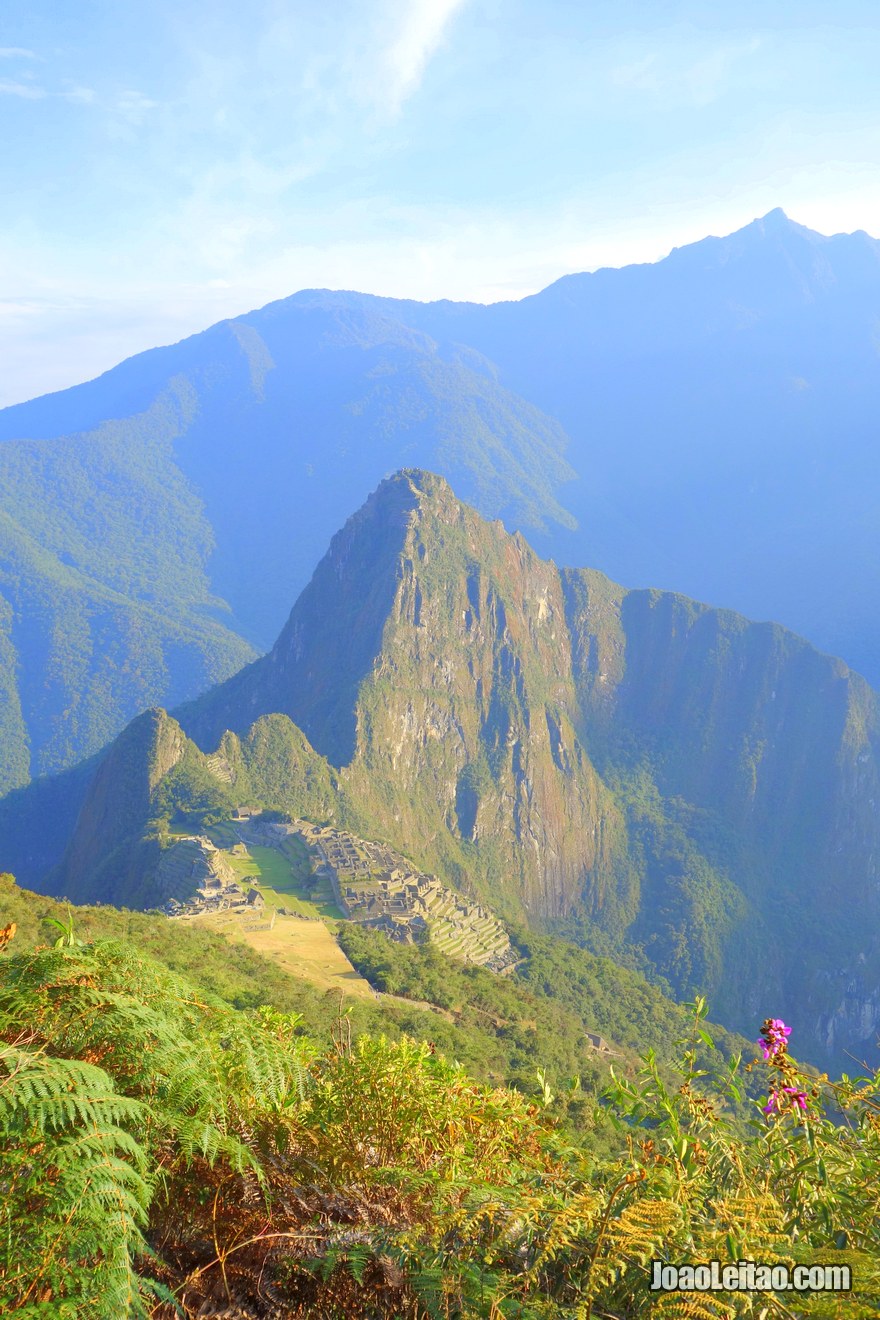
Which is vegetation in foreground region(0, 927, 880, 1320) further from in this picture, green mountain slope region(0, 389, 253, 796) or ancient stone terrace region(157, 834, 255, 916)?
green mountain slope region(0, 389, 253, 796)

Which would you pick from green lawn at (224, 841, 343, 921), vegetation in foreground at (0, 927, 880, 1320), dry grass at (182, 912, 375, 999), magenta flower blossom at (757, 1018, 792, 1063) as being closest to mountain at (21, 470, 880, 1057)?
green lawn at (224, 841, 343, 921)

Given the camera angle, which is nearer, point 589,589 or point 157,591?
point 589,589

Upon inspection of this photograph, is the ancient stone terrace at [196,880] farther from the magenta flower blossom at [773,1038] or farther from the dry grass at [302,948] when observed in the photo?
the magenta flower blossom at [773,1038]

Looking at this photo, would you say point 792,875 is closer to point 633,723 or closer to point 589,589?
point 633,723

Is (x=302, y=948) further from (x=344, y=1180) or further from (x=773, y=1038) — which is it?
(x=773, y=1038)

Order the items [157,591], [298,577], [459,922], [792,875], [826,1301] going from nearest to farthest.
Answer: [826,1301] < [459,922] < [792,875] < [157,591] < [298,577]

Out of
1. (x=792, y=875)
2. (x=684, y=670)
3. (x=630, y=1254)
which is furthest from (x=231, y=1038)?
(x=684, y=670)

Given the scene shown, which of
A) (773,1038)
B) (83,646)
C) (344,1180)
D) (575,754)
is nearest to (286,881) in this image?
(344,1180)
